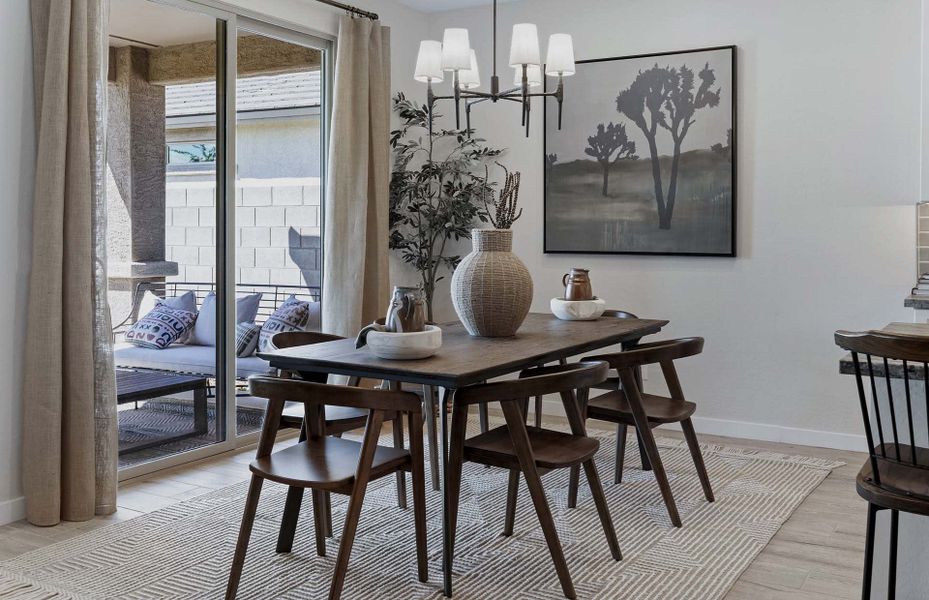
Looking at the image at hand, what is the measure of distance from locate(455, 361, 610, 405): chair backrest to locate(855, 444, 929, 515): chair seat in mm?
859

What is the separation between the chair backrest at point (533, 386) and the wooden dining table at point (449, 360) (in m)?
0.04

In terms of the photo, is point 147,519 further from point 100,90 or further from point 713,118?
point 713,118

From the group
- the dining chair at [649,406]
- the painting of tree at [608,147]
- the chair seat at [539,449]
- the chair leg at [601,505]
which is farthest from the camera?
the painting of tree at [608,147]

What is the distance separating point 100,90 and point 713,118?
3212 mm

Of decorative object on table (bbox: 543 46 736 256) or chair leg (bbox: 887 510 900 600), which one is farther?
decorative object on table (bbox: 543 46 736 256)

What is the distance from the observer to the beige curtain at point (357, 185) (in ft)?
15.9

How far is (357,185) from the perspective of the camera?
4926 millimetres

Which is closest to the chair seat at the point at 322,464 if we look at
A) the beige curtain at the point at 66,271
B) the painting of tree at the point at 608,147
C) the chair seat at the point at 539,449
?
the chair seat at the point at 539,449

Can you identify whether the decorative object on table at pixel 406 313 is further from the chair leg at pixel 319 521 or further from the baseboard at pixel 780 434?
the baseboard at pixel 780 434

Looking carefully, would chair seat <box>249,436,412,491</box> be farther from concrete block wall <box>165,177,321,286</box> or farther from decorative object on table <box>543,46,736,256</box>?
decorative object on table <box>543,46,736,256</box>

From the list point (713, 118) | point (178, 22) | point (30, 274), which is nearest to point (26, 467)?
point (30, 274)

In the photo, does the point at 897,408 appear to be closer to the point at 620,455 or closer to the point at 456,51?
the point at 620,455

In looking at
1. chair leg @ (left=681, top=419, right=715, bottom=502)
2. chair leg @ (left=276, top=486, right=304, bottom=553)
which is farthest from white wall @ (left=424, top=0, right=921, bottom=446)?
chair leg @ (left=276, top=486, right=304, bottom=553)

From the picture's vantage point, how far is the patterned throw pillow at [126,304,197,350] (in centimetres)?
398
